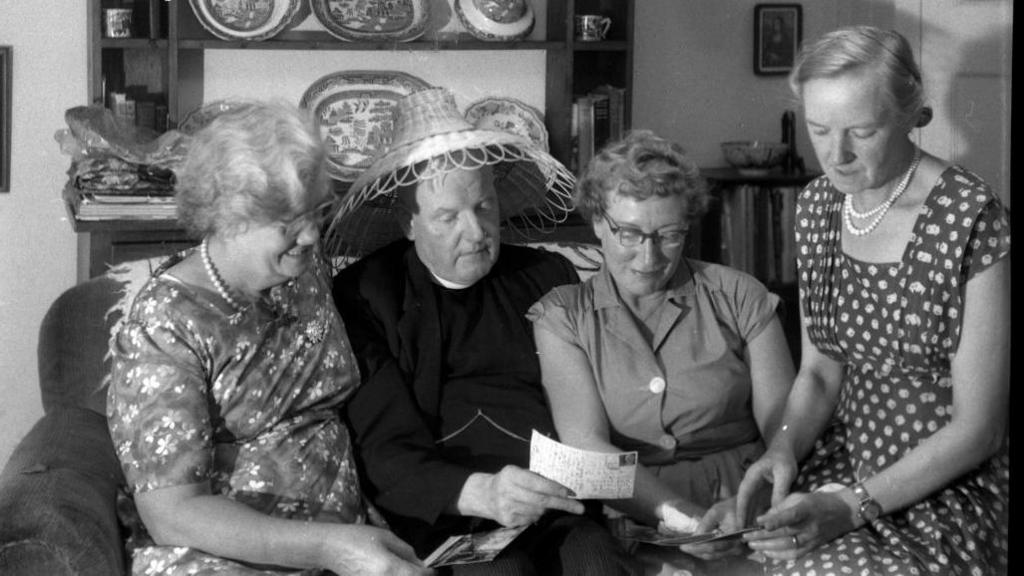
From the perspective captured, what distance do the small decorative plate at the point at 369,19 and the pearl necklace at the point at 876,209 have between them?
Result: 689 millimetres

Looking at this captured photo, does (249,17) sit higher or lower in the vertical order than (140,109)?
higher

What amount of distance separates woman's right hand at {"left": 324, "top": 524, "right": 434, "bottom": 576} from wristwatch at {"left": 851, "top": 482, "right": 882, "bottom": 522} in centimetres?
55

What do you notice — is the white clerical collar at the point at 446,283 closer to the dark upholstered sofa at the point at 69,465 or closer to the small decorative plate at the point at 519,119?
the small decorative plate at the point at 519,119

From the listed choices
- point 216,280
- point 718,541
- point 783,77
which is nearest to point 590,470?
point 718,541

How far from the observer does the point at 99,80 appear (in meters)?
1.73

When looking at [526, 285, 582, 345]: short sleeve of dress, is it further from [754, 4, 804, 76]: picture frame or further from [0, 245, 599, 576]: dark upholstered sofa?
[754, 4, 804, 76]: picture frame

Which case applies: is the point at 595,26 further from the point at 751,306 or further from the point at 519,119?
the point at 751,306

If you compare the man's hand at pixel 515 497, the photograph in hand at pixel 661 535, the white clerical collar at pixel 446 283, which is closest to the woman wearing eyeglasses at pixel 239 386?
the man's hand at pixel 515 497

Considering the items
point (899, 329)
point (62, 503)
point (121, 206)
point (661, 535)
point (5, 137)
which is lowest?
point (661, 535)

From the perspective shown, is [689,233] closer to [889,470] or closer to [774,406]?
[774,406]

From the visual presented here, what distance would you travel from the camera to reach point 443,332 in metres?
1.72

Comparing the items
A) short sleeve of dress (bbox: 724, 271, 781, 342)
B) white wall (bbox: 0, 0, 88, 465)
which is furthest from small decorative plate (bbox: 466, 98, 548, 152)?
white wall (bbox: 0, 0, 88, 465)

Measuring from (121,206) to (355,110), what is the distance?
1.28ft

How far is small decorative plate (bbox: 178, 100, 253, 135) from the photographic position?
1.75 metres
